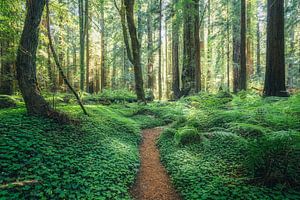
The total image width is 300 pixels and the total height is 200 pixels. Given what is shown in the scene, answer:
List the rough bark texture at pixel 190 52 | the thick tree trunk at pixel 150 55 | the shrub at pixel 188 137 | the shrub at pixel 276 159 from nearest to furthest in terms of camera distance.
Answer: the shrub at pixel 276 159 → the shrub at pixel 188 137 → the rough bark texture at pixel 190 52 → the thick tree trunk at pixel 150 55

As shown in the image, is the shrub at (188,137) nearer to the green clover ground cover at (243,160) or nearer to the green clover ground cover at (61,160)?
the green clover ground cover at (243,160)

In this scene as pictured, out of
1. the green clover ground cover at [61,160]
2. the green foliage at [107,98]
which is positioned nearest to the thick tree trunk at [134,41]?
the green foliage at [107,98]

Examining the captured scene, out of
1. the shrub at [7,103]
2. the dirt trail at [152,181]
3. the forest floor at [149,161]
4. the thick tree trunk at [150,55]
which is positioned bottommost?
the dirt trail at [152,181]

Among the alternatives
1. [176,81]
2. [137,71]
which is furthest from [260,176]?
[176,81]

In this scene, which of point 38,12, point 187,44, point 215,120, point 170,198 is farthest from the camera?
point 187,44

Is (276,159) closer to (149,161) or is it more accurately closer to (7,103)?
(149,161)

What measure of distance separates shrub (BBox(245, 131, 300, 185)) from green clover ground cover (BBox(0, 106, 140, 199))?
2.45 m

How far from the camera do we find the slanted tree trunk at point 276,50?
9.29 metres

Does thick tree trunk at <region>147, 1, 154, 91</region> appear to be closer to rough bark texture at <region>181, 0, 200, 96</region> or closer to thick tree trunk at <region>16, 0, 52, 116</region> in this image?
rough bark texture at <region>181, 0, 200, 96</region>

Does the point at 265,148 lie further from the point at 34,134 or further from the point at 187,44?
the point at 187,44

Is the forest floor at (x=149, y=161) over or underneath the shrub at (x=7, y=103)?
underneath

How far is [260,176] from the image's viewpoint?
164 inches

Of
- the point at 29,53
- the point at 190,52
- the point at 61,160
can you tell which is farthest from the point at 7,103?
the point at 190,52

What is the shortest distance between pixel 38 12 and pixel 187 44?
442 inches
